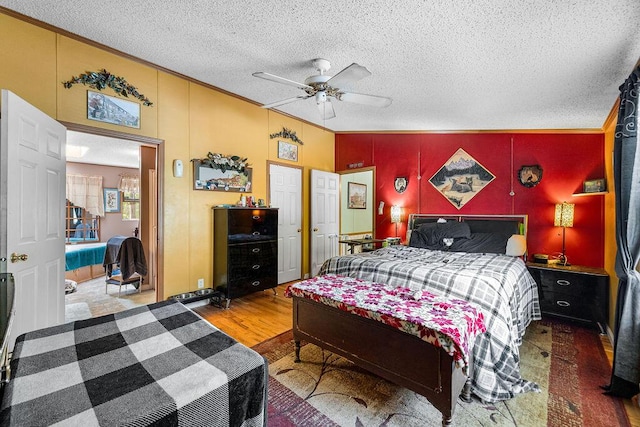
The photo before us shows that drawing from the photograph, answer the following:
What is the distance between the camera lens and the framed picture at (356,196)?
6.40 metres

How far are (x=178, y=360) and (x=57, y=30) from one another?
329cm

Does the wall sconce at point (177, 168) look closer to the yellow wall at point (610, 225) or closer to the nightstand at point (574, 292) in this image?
the nightstand at point (574, 292)

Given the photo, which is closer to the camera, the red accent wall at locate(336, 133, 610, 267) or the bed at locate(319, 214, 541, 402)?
the bed at locate(319, 214, 541, 402)

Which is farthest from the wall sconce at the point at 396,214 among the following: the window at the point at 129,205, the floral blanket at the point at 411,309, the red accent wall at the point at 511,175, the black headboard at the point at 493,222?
the window at the point at 129,205

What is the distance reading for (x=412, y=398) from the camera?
2.00 m

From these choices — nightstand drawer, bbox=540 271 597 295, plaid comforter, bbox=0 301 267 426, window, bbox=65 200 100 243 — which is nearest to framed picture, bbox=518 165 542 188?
nightstand drawer, bbox=540 271 597 295

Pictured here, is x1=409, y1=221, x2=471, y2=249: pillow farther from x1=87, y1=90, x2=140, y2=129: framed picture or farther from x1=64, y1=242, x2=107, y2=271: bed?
x1=64, y1=242, x2=107, y2=271: bed

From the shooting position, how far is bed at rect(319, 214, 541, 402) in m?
2.08

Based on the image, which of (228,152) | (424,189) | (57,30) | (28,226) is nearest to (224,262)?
(228,152)

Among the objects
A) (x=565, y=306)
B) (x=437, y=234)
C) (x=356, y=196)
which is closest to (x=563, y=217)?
(x=565, y=306)

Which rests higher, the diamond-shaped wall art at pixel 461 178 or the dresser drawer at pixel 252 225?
the diamond-shaped wall art at pixel 461 178

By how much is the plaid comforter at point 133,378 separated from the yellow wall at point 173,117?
8.01 ft

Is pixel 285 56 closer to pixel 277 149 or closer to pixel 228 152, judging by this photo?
pixel 228 152

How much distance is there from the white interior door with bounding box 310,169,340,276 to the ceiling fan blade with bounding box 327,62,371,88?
2.72 meters
